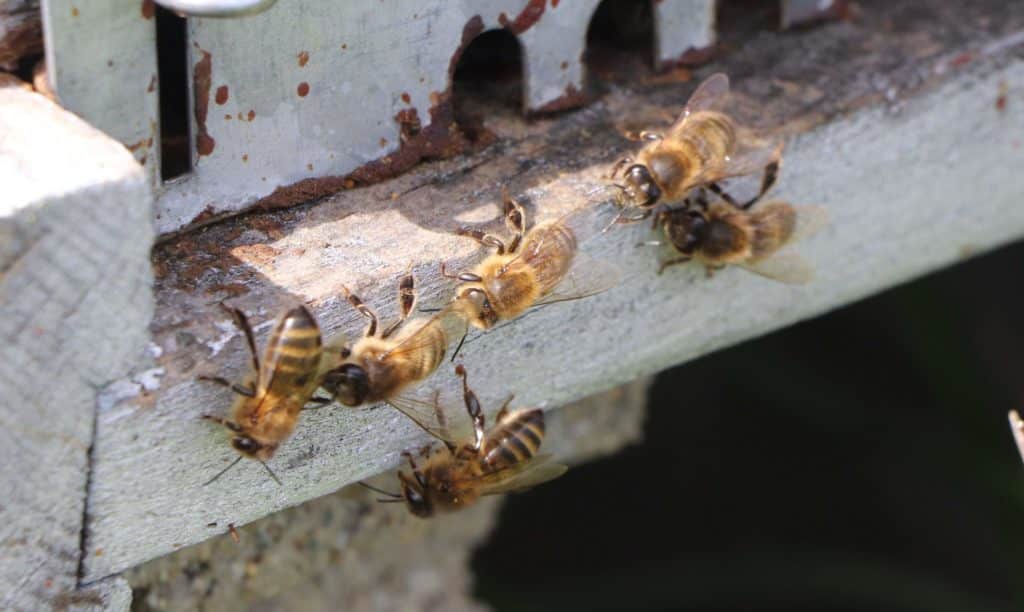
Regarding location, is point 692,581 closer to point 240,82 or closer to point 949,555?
point 949,555

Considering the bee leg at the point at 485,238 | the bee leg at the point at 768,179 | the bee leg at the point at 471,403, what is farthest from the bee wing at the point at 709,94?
the bee leg at the point at 471,403

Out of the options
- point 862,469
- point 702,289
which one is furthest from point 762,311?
point 862,469

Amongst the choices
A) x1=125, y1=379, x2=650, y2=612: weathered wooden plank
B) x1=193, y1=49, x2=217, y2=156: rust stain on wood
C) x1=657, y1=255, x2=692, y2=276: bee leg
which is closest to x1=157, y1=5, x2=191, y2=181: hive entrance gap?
x1=193, y1=49, x2=217, y2=156: rust stain on wood

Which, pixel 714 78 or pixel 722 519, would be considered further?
pixel 722 519

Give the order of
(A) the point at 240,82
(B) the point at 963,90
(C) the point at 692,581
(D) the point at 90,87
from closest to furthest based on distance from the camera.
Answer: (D) the point at 90,87, (A) the point at 240,82, (B) the point at 963,90, (C) the point at 692,581

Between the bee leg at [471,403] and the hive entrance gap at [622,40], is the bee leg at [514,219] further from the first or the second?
the hive entrance gap at [622,40]

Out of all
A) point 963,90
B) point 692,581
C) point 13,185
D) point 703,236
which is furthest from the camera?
point 692,581

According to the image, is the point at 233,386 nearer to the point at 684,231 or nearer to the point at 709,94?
the point at 684,231
